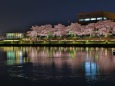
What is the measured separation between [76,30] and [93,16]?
23.2 feet

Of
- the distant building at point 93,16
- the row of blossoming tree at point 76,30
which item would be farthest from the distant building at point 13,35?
the distant building at point 93,16

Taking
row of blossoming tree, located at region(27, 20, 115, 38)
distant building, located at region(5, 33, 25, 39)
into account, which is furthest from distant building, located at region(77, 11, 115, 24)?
distant building, located at region(5, 33, 25, 39)

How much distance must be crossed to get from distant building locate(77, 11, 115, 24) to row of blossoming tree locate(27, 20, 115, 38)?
16.1 ft

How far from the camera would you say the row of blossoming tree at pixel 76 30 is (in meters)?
50.7

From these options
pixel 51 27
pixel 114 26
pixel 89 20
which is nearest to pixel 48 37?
pixel 51 27

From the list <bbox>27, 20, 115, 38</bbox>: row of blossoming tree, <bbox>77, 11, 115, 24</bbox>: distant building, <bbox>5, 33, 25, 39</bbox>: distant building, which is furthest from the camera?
<bbox>5, 33, 25, 39</bbox>: distant building

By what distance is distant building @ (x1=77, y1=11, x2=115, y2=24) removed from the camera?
58.5 m

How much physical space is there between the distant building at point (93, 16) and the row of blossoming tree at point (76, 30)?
193 inches

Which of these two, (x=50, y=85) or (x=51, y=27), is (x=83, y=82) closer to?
(x=50, y=85)

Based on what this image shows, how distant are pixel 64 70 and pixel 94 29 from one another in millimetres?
39389

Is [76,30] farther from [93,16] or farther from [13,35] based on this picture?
[13,35]

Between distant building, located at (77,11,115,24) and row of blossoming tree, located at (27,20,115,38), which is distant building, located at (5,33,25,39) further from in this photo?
distant building, located at (77,11,115,24)

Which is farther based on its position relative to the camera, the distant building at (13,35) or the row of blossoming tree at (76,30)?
the distant building at (13,35)

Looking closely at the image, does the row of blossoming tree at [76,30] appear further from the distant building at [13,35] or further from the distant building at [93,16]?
the distant building at [13,35]
